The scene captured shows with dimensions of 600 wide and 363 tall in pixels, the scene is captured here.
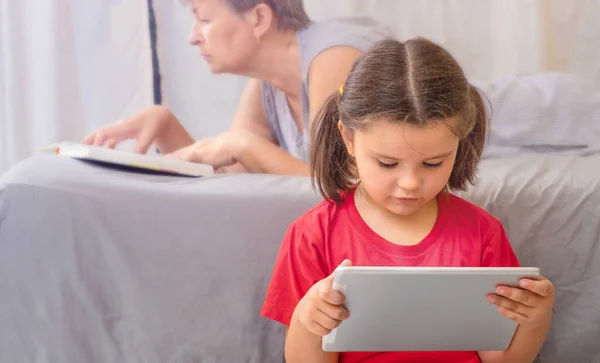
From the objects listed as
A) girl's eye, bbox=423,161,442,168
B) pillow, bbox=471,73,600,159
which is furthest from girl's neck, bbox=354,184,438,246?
pillow, bbox=471,73,600,159

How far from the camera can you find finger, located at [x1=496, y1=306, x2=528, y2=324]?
0.81 m

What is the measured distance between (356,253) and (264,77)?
72 cm

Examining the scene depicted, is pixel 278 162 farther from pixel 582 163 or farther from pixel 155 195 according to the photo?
pixel 582 163

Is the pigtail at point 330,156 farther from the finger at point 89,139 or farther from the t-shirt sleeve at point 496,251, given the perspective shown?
the finger at point 89,139

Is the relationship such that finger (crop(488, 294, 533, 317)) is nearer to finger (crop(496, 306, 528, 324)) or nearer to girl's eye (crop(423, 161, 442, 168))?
finger (crop(496, 306, 528, 324))

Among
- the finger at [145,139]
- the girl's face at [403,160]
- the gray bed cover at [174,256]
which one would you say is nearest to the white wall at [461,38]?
the finger at [145,139]

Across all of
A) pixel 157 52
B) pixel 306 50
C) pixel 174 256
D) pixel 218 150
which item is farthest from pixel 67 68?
pixel 174 256

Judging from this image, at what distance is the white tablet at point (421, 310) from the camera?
2.43 feet

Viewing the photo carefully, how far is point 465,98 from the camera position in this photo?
2.76ft

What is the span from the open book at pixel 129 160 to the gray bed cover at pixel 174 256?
0.08 feet

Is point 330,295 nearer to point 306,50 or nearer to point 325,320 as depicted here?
point 325,320

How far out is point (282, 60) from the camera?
4.82 feet

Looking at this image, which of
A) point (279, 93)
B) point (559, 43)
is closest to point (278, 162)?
point (279, 93)

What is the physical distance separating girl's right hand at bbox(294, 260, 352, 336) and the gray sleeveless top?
2.14ft
